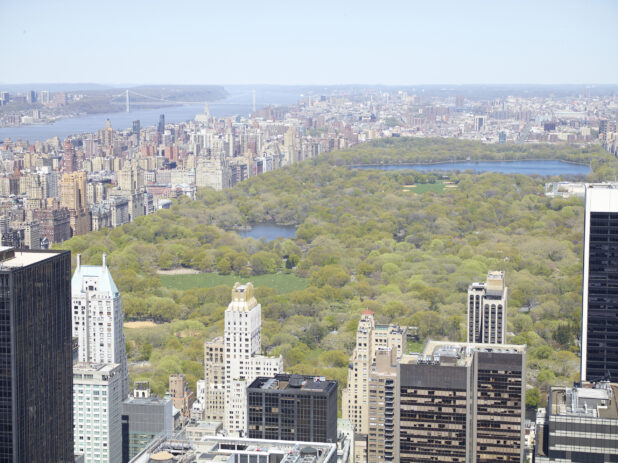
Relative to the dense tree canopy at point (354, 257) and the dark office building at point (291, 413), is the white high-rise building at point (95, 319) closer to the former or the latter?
the dense tree canopy at point (354, 257)

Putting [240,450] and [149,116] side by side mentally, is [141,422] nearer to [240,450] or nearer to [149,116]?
[240,450]

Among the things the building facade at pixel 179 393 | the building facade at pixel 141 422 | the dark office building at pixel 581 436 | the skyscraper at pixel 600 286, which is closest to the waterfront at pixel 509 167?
the skyscraper at pixel 600 286

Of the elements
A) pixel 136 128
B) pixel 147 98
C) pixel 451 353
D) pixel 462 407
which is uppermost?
pixel 147 98

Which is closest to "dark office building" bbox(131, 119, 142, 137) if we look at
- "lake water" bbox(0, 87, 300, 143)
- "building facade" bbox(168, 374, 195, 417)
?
"lake water" bbox(0, 87, 300, 143)

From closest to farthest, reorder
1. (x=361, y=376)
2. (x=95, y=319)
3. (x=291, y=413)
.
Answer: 1. (x=291, y=413)
2. (x=361, y=376)
3. (x=95, y=319)

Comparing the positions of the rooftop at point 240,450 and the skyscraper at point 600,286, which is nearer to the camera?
the rooftop at point 240,450

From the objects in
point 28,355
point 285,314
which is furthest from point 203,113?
point 28,355

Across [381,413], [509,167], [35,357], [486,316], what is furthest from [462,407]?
[509,167]

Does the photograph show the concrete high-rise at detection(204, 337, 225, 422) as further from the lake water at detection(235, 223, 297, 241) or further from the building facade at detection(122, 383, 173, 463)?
the lake water at detection(235, 223, 297, 241)
